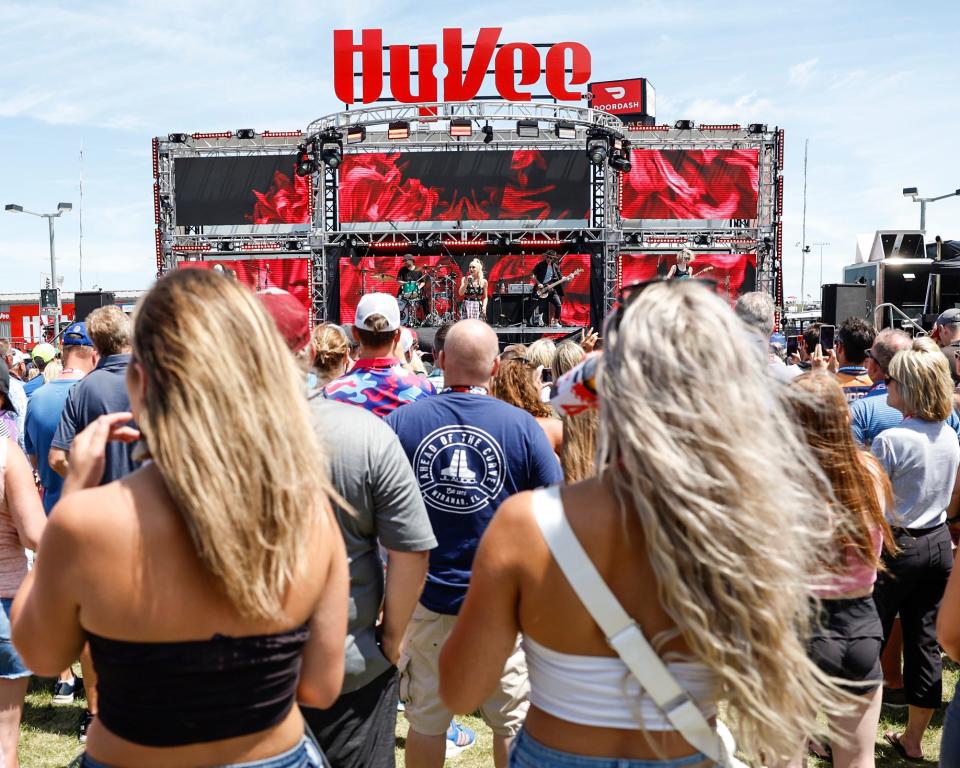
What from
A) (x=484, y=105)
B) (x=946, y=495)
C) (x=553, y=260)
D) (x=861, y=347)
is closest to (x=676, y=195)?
(x=553, y=260)

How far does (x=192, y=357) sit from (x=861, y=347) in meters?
4.39

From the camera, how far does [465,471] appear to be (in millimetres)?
3037

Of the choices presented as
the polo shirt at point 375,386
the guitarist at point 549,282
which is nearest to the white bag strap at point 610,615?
the polo shirt at point 375,386

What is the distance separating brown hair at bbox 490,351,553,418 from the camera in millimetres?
3777

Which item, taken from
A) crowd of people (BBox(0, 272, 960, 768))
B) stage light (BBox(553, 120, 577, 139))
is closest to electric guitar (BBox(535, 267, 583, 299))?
stage light (BBox(553, 120, 577, 139))

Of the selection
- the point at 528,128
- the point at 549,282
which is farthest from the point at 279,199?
the point at 549,282

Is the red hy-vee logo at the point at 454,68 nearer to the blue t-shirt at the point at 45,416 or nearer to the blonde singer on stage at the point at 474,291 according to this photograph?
the blonde singer on stage at the point at 474,291

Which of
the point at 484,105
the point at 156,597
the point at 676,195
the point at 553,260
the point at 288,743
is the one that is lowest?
the point at 288,743

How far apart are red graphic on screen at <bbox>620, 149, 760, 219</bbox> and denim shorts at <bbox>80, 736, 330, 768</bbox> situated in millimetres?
21303

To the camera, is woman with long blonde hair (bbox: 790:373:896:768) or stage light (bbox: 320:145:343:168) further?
stage light (bbox: 320:145:343:168)

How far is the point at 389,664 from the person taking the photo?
2389mm

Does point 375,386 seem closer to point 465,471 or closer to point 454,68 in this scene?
point 465,471

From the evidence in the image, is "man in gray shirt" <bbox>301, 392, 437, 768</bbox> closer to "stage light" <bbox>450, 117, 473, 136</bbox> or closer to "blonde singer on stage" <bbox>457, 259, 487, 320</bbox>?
"blonde singer on stage" <bbox>457, 259, 487, 320</bbox>

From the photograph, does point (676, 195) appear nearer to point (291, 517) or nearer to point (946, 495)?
point (946, 495)
